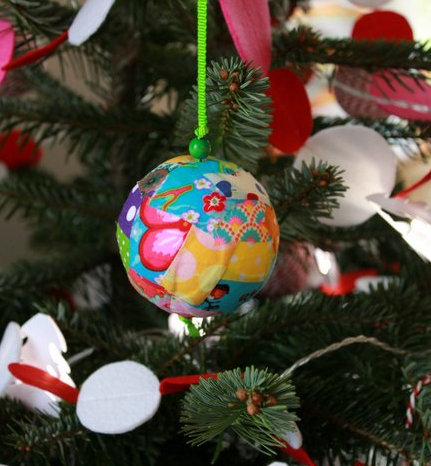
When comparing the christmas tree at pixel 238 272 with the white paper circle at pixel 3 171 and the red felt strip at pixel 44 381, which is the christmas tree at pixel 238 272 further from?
the white paper circle at pixel 3 171

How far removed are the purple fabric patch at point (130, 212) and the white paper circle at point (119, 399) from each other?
0.10 metres

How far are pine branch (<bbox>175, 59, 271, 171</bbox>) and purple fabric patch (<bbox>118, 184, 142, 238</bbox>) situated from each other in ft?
0.23

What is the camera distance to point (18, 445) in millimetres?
384

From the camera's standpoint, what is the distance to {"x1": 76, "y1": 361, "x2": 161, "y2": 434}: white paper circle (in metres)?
0.37

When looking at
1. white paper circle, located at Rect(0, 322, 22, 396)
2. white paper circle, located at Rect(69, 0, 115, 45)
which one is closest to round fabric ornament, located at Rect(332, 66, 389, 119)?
white paper circle, located at Rect(69, 0, 115, 45)

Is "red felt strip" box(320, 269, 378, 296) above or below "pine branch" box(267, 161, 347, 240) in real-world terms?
below

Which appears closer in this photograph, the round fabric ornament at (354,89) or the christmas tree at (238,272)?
the christmas tree at (238,272)

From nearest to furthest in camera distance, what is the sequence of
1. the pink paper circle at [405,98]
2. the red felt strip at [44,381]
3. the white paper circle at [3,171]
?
the red felt strip at [44,381], the pink paper circle at [405,98], the white paper circle at [3,171]

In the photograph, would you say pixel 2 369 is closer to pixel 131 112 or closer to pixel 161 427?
pixel 161 427

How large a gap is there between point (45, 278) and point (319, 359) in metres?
0.30

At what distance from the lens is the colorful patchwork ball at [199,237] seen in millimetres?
322

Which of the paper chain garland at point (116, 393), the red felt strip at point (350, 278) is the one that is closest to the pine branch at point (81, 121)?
the paper chain garland at point (116, 393)

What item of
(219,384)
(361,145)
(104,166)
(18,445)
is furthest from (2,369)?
(104,166)

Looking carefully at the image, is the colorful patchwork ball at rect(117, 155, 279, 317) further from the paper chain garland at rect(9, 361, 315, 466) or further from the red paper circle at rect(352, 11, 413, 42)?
the red paper circle at rect(352, 11, 413, 42)
